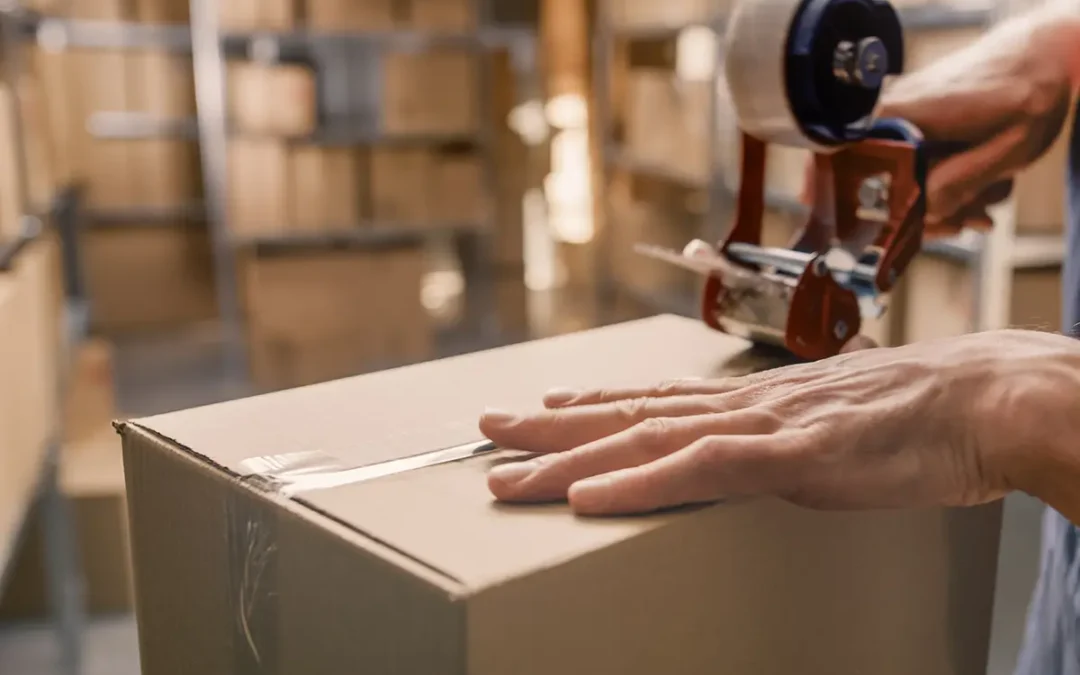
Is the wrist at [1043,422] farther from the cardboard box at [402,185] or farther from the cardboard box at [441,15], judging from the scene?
the cardboard box at [441,15]

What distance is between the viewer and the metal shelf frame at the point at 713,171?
2105mm

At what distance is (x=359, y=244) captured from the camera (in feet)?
13.7

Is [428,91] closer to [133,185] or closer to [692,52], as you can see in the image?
[692,52]

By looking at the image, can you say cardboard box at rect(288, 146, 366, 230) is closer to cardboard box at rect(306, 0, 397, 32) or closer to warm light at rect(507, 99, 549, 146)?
cardboard box at rect(306, 0, 397, 32)

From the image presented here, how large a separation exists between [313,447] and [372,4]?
3702mm

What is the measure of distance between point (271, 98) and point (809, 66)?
3.43m

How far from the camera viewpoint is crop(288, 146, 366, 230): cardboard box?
13.0 feet

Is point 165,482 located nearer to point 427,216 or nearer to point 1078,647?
point 1078,647

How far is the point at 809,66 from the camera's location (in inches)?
32.1

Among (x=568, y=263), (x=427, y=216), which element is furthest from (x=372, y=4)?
(x=568, y=263)

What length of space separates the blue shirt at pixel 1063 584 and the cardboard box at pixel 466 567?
133mm

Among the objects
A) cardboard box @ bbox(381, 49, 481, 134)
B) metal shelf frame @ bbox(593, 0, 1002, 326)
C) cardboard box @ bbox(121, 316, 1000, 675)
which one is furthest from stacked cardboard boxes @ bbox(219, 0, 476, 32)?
cardboard box @ bbox(121, 316, 1000, 675)

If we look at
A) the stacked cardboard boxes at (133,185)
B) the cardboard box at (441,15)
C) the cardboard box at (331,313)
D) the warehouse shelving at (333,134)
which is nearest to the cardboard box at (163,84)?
the stacked cardboard boxes at (133,185)

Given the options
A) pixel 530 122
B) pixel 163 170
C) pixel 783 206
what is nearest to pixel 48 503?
pixel 783 206
